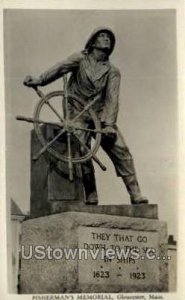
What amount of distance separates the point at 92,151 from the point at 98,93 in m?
0.07

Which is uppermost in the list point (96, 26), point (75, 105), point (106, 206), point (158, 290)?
point (96, 26)

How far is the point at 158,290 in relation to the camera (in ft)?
2.54

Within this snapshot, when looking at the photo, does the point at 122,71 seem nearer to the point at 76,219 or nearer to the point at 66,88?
the point at 66,88

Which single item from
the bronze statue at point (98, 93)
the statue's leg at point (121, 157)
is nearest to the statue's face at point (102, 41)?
the bronze statue at point (98, 93)

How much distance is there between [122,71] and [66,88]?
0.07m

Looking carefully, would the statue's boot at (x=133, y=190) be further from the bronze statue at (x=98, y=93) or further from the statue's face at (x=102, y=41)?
the statue's face at (x=102, y=41)

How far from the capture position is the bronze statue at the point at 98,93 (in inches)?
30.8

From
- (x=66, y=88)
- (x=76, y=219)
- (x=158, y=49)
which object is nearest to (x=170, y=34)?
(x=158, y=49)

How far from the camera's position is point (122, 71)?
0.80 meters

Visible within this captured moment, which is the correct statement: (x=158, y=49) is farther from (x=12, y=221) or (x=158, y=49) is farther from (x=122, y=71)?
(x=12, y=221)

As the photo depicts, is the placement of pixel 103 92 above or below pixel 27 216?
above

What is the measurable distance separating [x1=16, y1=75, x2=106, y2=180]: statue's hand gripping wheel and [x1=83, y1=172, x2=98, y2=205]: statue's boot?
2 centimetres

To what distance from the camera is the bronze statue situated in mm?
783

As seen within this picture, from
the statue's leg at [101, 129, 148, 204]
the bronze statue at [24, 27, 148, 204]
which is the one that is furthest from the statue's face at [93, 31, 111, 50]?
the statue's leg at [101, 129, 148, 204]
